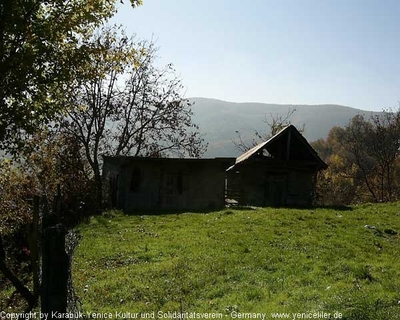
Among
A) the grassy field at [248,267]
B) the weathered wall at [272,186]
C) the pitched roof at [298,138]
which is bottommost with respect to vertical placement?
the grassy field at [248,267]

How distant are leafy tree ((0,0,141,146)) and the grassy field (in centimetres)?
453

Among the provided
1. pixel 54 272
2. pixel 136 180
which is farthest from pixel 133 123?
pixel 54 272

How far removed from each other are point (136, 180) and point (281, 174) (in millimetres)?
11109

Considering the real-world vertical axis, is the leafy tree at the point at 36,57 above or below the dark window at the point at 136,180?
above

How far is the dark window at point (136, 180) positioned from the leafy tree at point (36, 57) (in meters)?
17.5

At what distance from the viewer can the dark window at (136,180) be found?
1093 inches

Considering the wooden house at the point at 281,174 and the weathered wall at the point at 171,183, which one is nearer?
the weathered wall at the point at 171,183

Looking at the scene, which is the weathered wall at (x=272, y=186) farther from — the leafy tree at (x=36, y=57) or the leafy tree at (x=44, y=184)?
the leafy tree at (x=36, y=57)

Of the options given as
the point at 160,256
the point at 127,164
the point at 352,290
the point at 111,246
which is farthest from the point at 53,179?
the point at 352,290

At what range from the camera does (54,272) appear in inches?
183

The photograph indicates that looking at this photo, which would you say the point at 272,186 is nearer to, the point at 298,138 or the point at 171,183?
the point at 298,138

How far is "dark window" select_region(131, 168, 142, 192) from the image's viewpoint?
91.1 feet

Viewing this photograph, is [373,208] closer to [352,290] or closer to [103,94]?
[352,290]

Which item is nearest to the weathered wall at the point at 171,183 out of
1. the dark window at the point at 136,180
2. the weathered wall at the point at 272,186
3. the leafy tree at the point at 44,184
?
the dark window at the point at 136,180
